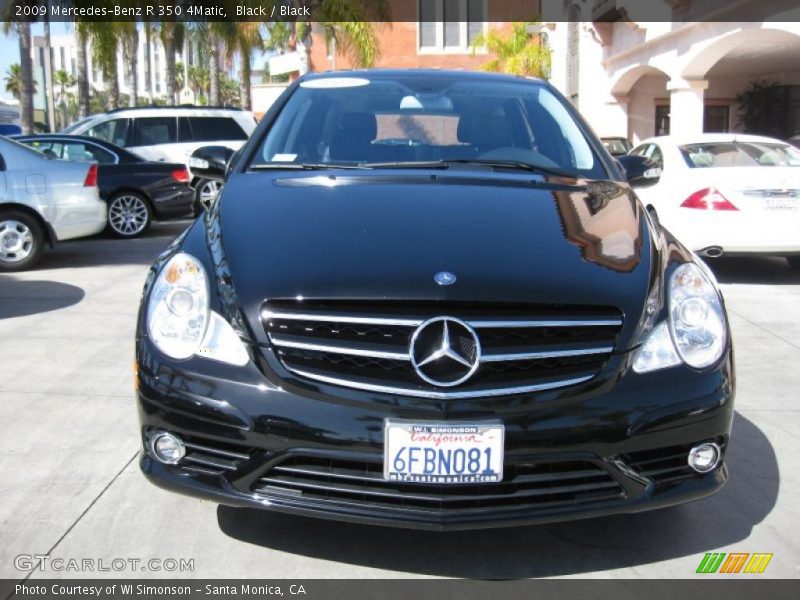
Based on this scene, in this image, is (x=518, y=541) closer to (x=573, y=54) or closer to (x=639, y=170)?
(x=639, y=170)

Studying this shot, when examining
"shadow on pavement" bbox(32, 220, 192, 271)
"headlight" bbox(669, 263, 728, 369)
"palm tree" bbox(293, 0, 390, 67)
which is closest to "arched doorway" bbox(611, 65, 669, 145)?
Answer: "palm tree" bbox(293, 0, 390, 67)

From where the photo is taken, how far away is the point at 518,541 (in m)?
3.08

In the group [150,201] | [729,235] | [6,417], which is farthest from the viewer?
[150,201]

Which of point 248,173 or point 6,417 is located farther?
point 6,417

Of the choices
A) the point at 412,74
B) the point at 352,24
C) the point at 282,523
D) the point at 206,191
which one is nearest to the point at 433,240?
the point at 282,523

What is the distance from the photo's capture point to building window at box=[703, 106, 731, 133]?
941 inches

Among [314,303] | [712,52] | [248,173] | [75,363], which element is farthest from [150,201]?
[712,52]

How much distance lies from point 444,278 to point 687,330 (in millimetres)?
806

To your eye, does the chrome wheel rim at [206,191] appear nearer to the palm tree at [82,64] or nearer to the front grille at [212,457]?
the front grille at [212,457]

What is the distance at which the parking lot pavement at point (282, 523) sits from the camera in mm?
2939

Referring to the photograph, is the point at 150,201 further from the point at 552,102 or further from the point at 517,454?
the point at 517,454

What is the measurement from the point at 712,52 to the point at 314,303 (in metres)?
16.1

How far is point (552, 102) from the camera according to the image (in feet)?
14.4

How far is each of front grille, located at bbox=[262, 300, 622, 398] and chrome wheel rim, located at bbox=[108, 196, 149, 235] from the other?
963 centimetres
